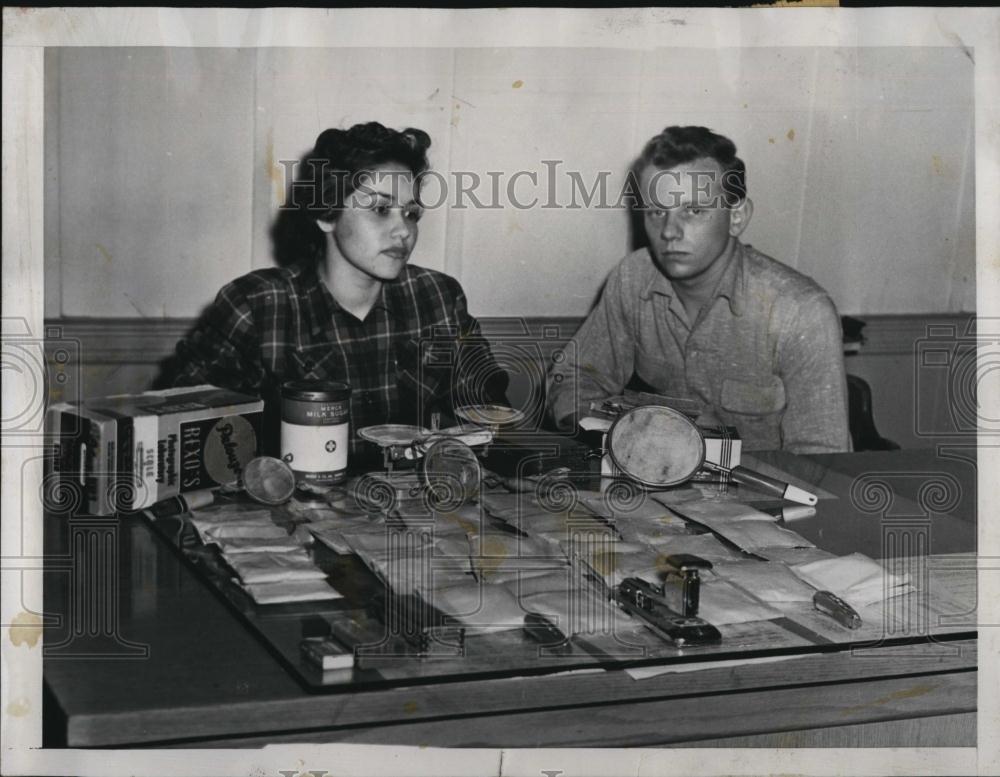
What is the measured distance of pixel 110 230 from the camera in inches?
102

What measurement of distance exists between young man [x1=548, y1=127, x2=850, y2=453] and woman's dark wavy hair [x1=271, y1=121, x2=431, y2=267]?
631 mm

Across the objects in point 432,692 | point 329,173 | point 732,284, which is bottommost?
point 432,692

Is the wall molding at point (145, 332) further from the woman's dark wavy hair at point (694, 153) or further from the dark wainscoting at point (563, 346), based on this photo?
the woman's dark wavy hair at point (694, 153)

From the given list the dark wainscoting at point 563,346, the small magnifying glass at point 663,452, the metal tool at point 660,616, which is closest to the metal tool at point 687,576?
the metal tool at point 660,616

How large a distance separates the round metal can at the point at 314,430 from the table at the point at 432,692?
0.25 m

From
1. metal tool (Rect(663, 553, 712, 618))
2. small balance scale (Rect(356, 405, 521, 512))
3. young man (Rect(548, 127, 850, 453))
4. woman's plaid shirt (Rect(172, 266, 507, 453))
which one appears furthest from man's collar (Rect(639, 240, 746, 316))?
metal tool (Rect(663, 553, 712, 618))

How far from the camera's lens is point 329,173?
2.63 m

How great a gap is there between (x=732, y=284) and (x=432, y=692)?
1985 millimetres

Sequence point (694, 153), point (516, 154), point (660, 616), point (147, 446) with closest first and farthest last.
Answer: point (660, 616) → point (147, 446) → point (516, 154) → point (694, 153)

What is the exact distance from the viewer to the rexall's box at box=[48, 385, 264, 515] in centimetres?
141

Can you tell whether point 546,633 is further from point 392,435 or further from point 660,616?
point 392,435

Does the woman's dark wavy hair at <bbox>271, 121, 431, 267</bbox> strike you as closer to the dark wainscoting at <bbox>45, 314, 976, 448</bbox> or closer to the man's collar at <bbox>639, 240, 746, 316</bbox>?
the dark wainscoting at <bbox>45, 314, 976, 448</bbox>

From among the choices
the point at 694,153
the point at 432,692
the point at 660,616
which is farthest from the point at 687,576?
the point at 694,153

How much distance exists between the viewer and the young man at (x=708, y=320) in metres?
Result: 2.71
